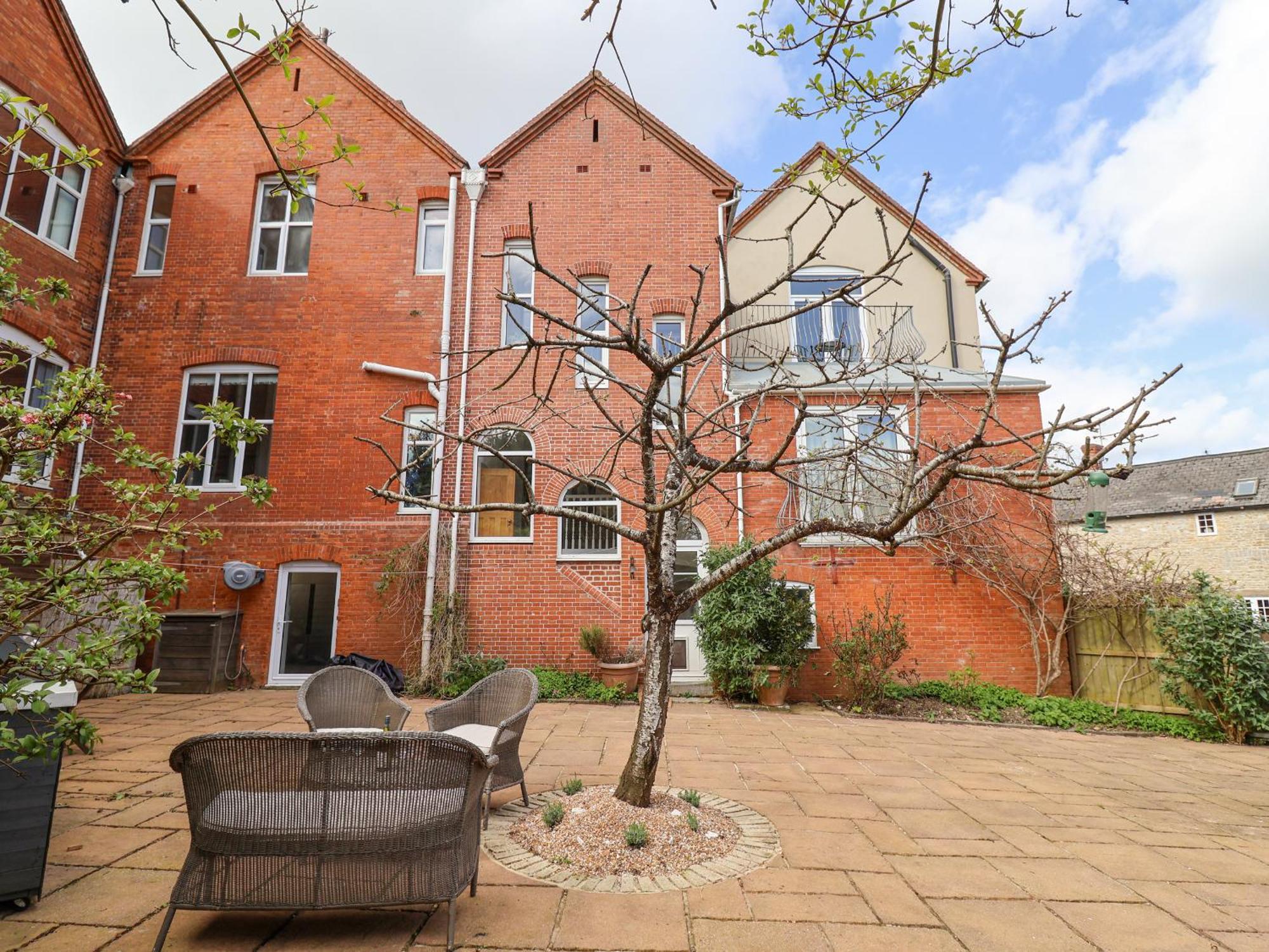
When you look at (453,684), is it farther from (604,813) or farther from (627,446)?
(604,813)

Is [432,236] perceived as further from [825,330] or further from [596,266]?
[825,330]

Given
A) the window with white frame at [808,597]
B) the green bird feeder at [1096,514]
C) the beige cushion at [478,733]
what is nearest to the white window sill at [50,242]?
the beige cushion at [478,733]

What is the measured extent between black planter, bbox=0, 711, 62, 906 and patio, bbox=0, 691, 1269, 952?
0.12 m

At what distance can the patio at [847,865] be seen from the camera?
2.66 m

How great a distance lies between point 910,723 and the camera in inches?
296

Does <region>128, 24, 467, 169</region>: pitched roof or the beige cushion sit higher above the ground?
<region>128, 24, 467, 169</region>: pitched roof

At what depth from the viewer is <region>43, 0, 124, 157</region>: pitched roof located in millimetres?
9562

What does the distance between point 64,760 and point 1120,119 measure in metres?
7.94

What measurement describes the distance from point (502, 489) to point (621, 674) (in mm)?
3156

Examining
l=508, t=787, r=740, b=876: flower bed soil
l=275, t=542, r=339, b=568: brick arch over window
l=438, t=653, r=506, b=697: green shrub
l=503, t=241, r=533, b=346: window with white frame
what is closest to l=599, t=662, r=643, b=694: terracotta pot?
l=438, t=653, r=506, b=697: green shrub

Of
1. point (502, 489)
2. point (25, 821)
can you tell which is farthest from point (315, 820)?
point (502, 489)

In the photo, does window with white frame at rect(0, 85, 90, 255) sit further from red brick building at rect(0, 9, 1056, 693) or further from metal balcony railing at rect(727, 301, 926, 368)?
metal balcony railing at rect(727, 301, 926, 368)

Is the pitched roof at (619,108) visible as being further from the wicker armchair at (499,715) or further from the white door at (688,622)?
the wicker armchair at (499,715)

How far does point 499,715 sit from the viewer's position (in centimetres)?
446
